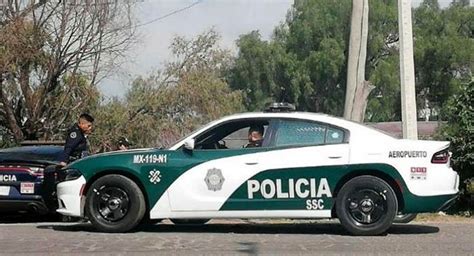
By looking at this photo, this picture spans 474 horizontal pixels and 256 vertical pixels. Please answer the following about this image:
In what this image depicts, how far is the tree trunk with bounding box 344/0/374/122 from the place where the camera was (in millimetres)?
16594

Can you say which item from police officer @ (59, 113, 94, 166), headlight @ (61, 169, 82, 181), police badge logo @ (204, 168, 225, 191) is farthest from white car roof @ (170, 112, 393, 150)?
police officer @ (59, 113, 94, 166)

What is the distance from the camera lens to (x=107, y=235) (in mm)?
10133

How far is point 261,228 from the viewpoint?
36.7 ft

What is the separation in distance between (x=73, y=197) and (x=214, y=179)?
178 cm

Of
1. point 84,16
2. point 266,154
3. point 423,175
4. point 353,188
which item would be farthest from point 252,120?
point 84,16

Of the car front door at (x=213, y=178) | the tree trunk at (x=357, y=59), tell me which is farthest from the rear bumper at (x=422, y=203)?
the tree trunk at (x=357, y=59)

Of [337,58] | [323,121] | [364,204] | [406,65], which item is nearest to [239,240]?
[364,204]

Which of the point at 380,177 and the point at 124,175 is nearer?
the point at 380,177

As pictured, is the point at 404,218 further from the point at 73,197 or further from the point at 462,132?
the point at 73,197

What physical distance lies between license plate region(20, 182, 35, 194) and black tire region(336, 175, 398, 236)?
4.58 metres

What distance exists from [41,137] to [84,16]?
11.7 feet

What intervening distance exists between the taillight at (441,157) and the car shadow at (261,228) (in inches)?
41.1

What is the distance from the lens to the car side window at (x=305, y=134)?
398 inches

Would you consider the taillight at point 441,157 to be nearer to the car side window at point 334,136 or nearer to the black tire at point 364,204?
the black tire at point 364,204
